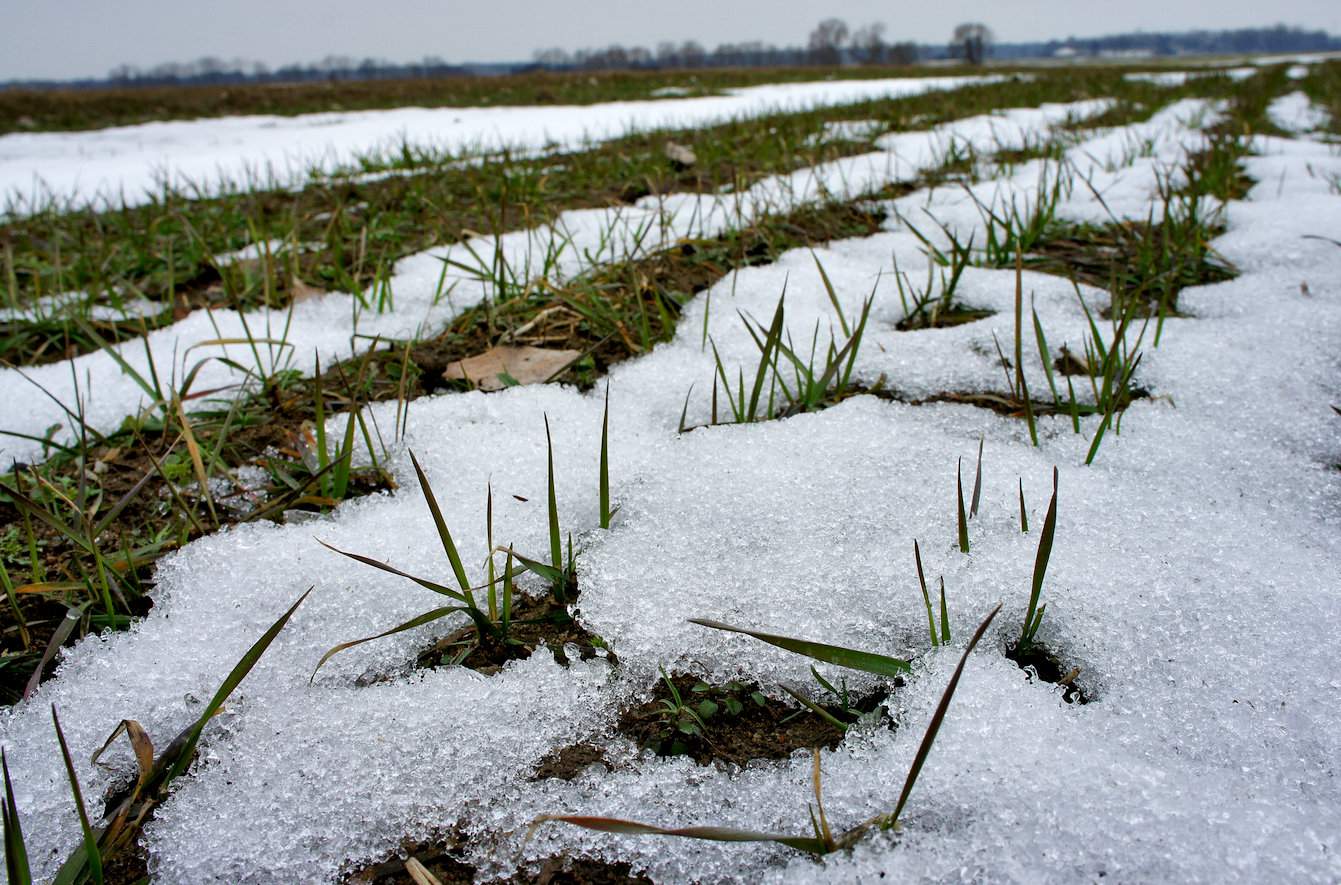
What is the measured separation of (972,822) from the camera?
642mm

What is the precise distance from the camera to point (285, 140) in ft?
24.7

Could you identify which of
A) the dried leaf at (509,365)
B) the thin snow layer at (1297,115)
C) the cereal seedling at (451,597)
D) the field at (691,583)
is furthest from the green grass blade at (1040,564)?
the thin snow layer at (1297,115)

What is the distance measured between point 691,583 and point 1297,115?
762cm

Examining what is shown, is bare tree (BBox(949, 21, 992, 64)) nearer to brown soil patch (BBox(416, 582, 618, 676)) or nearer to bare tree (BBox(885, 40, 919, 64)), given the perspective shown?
bare tree (BBox(885, 40, 919, 64))

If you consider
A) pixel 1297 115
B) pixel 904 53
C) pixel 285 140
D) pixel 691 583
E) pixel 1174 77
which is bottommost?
pixel 691 583

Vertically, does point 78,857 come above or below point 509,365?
below

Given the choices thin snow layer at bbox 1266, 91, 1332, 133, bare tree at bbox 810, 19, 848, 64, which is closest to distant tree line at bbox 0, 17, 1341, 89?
bare tree at bbox 810, 19, 848, 64

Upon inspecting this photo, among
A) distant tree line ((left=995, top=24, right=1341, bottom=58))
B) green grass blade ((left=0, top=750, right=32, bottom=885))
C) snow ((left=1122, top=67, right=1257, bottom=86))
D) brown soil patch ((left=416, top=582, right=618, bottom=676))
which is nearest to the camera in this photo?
green grass blade ((left=0, top=750, right=32, bottom=885))

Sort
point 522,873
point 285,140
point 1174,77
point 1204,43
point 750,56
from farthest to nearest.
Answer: point 1204,43, point 750,56, point 1174,77, point 285,140, point 522,873

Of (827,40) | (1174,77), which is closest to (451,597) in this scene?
(1174,77)

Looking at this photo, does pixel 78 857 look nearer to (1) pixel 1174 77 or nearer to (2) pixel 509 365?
(2) pixel 509 365

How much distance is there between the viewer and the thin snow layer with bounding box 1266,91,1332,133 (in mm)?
5121

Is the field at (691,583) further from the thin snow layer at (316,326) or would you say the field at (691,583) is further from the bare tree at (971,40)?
the bare tree at (971,40)

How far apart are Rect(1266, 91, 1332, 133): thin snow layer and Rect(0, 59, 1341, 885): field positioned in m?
4.37
